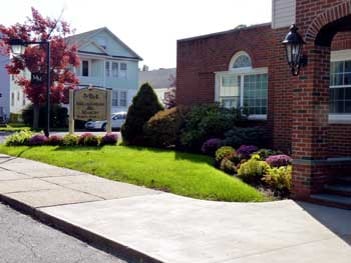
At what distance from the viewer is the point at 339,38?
12.0m

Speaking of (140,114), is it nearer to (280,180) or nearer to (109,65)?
(280,180)

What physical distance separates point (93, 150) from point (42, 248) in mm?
10247

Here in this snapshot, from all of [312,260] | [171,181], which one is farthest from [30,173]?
[312,260]

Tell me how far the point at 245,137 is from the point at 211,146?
0.96 m

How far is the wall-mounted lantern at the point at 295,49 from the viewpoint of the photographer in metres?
9.34

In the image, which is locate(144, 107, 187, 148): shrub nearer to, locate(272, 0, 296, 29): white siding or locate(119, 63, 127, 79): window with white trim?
locate(272, 0, 296, 29): white siding

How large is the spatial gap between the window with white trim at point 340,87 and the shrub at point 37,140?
10.5 m

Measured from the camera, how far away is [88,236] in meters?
7.07

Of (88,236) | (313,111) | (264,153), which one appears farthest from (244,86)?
(88,236)

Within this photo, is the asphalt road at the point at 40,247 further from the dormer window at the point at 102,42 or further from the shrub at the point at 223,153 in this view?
the dormer window at the point at 102,42

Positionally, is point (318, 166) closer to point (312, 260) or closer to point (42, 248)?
point (312, 260)

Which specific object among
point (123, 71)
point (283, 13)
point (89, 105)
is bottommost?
point (89, 105)

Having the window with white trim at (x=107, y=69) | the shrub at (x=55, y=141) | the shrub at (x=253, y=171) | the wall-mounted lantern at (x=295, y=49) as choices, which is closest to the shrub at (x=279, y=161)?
the shrub at (x=253, y=171)

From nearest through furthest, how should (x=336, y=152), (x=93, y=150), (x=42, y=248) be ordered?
(x=42, y=248) < (x=336, y=152) < (x=93, y=150)
